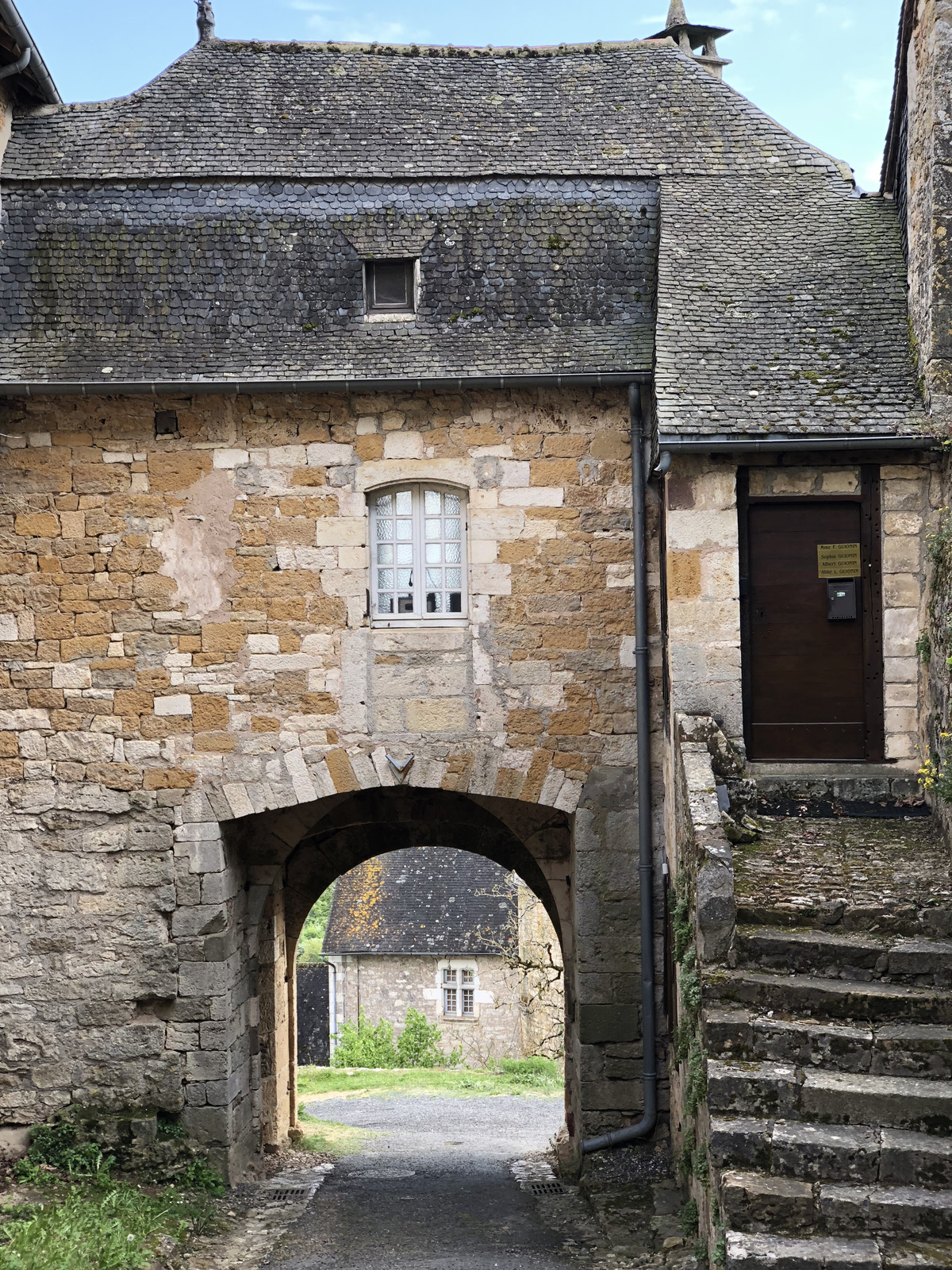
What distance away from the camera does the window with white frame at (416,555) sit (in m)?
9.70

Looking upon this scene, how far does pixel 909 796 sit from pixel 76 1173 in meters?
5.70

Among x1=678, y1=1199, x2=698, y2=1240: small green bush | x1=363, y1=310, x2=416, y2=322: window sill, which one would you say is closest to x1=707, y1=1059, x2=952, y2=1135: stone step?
x1=678, y1=1199, x2=698, y2=1240: small green bush

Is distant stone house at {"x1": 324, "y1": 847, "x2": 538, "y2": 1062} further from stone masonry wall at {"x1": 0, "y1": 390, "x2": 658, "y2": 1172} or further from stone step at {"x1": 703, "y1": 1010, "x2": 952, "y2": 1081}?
stone step at {"x1": 703, "y1": 1010, "x2": 952, "y2": 1081}

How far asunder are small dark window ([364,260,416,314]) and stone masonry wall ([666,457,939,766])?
2.47 meters

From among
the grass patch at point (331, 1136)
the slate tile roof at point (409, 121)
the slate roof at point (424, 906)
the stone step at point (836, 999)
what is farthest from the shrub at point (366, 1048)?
the stone step at point (836, 999)

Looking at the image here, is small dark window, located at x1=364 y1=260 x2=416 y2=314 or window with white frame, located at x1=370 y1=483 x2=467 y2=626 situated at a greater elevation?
small dark window, located at x1=364 y1=260 x2=416 y2=314

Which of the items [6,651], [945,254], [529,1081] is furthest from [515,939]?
[945,254]

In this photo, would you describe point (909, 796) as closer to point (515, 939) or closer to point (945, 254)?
point (945, 254)

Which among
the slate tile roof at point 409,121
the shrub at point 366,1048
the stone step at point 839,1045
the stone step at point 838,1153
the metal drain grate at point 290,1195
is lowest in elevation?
the shrub at point 366,1048

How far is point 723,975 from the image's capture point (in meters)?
6.59

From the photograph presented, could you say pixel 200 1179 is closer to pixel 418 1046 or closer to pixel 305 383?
pixel 305 383

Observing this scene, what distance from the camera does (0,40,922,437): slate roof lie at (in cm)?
930

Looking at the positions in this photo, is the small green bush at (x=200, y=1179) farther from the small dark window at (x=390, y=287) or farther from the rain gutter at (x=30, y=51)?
the rain gutter at (x=30, y=51)

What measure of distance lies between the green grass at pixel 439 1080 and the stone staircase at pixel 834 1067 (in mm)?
12166
